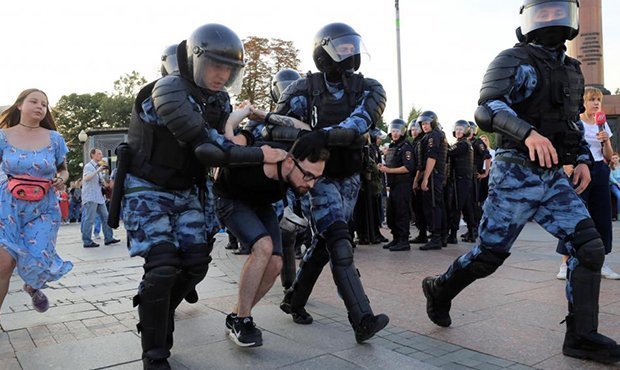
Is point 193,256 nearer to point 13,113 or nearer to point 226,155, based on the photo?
point 226,155

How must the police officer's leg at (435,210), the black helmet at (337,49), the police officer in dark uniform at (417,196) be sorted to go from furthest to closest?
the police officer in dark uniform at (417,196), the police officer's leg at (435,210), the black helmet at (337,49)

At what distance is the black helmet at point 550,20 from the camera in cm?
329

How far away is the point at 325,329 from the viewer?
3.80 metres

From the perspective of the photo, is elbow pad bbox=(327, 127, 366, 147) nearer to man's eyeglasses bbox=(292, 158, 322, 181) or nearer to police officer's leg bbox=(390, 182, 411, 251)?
man's eyeglasses bbox=(292, 158, 322, 181)

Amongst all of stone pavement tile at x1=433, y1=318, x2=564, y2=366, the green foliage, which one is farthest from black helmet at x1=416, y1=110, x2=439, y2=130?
the green foliage

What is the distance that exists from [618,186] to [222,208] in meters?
8.31

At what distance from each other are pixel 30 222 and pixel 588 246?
389 centimetres

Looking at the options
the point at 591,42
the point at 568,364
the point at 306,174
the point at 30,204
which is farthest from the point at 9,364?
the point at 591,42

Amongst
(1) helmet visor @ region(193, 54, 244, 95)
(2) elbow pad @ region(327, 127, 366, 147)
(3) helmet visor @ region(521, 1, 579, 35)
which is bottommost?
(2) elbow pad @ region(327, 127, 366, 147)

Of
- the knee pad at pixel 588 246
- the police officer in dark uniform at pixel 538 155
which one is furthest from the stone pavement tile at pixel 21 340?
the knee pad at pixel 588 246

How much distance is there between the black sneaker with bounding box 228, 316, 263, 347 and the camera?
326cm

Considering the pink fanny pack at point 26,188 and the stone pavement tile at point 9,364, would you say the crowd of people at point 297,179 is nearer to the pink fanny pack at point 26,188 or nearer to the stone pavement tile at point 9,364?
the pink fanny pack at point 26,188

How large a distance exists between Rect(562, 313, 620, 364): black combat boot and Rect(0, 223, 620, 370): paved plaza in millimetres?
53

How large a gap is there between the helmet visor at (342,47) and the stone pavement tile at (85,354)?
89.7 inches
